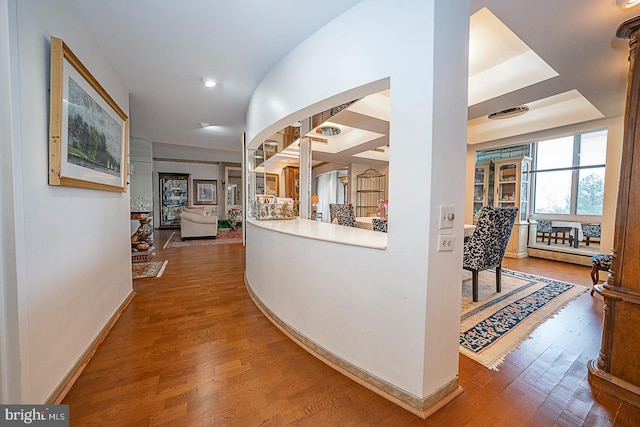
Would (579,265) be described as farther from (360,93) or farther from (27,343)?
(27,343)

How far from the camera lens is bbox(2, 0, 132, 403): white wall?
45.8 inches

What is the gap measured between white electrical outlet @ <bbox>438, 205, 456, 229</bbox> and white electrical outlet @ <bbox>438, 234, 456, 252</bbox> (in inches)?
2.2

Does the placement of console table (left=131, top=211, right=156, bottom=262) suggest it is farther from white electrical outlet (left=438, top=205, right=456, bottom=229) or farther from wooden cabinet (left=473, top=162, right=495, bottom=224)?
wooden cabinet (left=473, top=162, right=495, bottom=224)

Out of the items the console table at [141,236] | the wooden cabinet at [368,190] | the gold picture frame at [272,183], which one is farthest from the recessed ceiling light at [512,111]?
the console table at [141,236]

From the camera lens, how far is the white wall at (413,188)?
129 cm

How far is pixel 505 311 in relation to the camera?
8.29 ft

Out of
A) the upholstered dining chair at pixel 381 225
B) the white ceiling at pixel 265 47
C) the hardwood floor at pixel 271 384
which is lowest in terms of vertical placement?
the hardwood floor at pixel 271 384

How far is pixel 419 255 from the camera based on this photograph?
1314 mm

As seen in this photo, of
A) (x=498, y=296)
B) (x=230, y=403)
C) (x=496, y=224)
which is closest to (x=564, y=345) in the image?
(x=498, y=296)

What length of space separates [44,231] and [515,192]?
22.8 ft

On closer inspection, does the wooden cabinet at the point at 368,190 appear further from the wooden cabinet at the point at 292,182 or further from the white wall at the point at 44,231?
the white wall at the point at 44,231

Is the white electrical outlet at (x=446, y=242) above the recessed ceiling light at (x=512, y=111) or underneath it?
underneath

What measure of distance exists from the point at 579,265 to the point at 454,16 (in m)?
5.55

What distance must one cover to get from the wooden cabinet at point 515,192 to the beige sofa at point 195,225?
743 cm
